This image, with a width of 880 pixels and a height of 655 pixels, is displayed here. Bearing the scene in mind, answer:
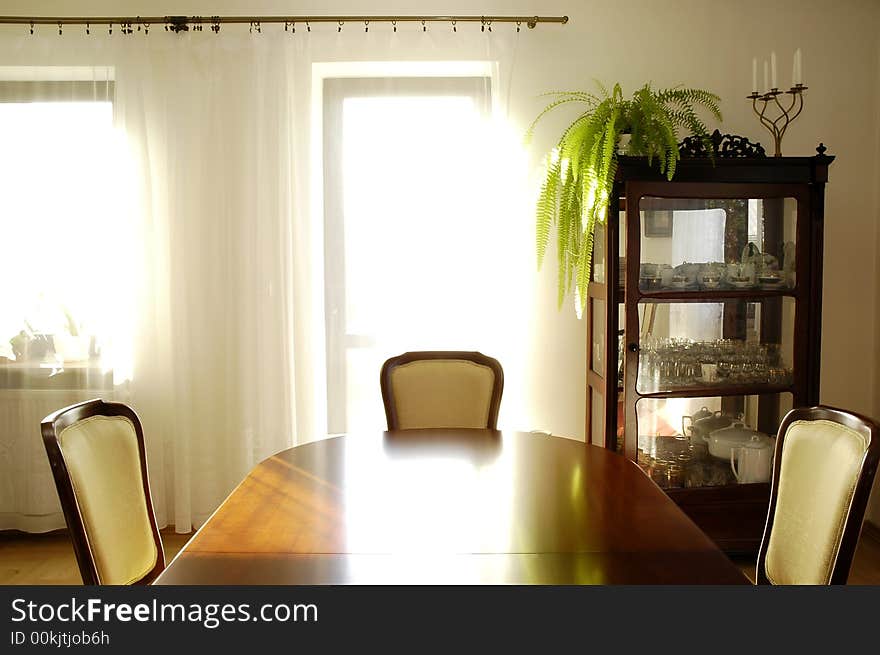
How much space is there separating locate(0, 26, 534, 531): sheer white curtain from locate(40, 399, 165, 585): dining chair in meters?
1.51

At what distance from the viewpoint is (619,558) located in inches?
54.3

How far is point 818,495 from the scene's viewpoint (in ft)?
5.22

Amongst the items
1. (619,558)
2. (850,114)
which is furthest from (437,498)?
(850,114)

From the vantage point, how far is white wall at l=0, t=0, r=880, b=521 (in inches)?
132

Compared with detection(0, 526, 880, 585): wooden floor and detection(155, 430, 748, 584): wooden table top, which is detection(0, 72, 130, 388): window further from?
detection(155, 430, 748, 584): wooden table top

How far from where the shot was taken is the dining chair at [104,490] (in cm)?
160

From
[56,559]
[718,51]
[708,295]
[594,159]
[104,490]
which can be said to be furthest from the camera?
[718,51]

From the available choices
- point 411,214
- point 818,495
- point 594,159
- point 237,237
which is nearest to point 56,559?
point 237,237

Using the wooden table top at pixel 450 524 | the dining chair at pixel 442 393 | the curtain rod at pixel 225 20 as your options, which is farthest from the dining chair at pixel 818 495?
the curtain rod at pixel 225 20

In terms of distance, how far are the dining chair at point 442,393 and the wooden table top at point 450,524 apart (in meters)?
0.49

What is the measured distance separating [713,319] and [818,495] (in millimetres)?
1541

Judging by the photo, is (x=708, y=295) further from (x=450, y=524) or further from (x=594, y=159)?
(x=450, y=524)

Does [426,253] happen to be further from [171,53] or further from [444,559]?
[444,559]

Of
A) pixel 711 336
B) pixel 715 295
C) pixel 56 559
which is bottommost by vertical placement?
pixel 56 559
